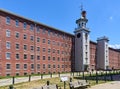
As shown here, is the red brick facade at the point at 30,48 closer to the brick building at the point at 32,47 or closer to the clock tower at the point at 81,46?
the brick building at the point at 32,47

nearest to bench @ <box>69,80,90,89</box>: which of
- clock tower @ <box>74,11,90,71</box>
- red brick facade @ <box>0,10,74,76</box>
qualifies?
red brick facade @ <box>0,10,74,76</box>

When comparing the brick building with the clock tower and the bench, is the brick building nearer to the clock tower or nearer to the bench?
the clock tower

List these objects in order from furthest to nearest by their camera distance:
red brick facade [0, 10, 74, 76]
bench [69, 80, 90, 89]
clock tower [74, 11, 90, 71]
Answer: clock tower [74, 11, 90, 71] → red brick facade [0, 10, 74, 76] → bench [69, 80, 90, 89]

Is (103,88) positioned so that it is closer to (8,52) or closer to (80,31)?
(8,52)

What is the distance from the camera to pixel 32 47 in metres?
54.5

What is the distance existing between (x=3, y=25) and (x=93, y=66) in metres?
49.5

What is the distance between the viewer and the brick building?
46.7 metres

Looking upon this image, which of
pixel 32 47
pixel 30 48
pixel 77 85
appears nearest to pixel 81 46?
pixel 32 47

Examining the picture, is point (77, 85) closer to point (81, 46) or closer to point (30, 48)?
point (30, 48)

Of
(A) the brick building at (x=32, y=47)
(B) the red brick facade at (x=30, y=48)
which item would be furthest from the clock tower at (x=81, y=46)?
(B) the red brick facade at (x=30, y=48)

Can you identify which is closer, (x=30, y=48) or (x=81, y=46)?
(x=30, y=48)

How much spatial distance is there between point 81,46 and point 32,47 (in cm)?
2335

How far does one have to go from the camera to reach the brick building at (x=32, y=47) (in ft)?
153

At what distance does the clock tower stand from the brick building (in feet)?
1.34
